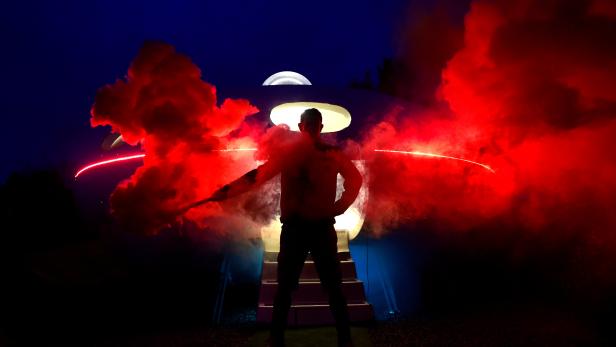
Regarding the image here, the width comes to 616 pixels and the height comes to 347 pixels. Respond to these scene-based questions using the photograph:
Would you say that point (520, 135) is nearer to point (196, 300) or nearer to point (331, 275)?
point (331, 275)

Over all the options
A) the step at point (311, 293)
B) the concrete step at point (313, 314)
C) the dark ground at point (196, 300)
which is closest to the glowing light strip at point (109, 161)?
the dark ground at point (196, 300)

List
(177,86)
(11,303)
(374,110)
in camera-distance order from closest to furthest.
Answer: (11,303), (177,86), (374,110)

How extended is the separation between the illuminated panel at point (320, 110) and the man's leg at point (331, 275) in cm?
285

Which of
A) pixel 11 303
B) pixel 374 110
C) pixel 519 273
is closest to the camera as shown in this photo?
pixel 11 303

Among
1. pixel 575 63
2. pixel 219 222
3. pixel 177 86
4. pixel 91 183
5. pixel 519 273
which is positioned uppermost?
pixel 575 63

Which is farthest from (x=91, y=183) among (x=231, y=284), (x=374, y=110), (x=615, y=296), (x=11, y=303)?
(x=615, y=296)

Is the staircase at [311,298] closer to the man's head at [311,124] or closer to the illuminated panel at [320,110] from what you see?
the illuminated panel at [320,110]

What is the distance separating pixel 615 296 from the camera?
465cm

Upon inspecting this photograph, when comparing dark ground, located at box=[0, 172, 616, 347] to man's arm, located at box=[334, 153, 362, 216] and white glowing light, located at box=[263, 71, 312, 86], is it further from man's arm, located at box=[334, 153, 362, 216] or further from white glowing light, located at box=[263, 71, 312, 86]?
white glowing light, located at box=[263, 71, 312, 86]

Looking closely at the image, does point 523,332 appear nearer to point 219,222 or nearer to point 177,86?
point 219,222

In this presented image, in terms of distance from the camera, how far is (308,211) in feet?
10.0

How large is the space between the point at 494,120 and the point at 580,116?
126 cm

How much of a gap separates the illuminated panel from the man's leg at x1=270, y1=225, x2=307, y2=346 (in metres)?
2.86

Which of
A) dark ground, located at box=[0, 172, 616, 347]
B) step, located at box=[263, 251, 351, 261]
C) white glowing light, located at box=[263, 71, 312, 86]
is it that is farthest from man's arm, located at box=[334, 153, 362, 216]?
white glowing light, located at box=[263, 71, 312, 86]
